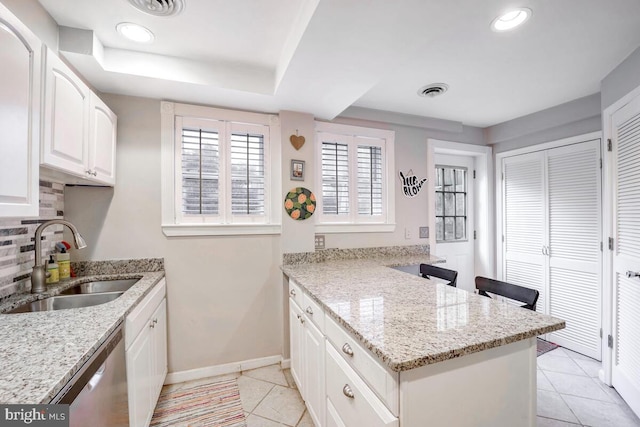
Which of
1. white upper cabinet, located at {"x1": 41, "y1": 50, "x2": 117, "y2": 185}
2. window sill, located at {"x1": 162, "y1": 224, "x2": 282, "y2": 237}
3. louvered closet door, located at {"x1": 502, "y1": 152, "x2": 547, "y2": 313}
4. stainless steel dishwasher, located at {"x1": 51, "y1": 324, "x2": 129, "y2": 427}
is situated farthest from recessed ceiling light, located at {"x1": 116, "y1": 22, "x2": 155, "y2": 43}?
louvered closet door, located at {"x1": 502, "y1": 152, "x2": 547, "y2": 313}

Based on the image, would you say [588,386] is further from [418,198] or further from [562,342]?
[418,198]

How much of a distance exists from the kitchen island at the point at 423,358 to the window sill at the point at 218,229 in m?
1.01

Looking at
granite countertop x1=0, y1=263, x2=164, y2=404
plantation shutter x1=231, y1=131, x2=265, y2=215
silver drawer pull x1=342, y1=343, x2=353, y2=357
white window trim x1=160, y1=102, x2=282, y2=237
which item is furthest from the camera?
plantation shutter x1=231, y1=131, x2=265, y2=215

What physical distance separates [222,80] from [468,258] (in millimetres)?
3339

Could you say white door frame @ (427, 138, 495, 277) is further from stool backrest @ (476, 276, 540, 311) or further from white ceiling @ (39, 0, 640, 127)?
stool backrest @ (476, 276, 540, 311)

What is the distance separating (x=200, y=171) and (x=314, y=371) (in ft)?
5.60

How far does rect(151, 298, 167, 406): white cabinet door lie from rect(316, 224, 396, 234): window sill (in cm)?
139

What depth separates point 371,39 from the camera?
139 cm

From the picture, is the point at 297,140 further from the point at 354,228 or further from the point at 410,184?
the point at 410,184

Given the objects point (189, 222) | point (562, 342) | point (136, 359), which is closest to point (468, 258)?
point (562, 342)

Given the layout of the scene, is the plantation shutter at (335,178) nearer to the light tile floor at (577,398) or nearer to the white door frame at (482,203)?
the white door frame at (482,203)

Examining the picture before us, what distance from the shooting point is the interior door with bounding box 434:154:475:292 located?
10.7 feet

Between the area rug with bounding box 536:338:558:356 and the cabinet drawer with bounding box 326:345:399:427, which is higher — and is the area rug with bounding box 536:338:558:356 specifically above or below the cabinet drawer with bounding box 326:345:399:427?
below

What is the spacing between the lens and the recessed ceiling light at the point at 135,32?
1.52 m
